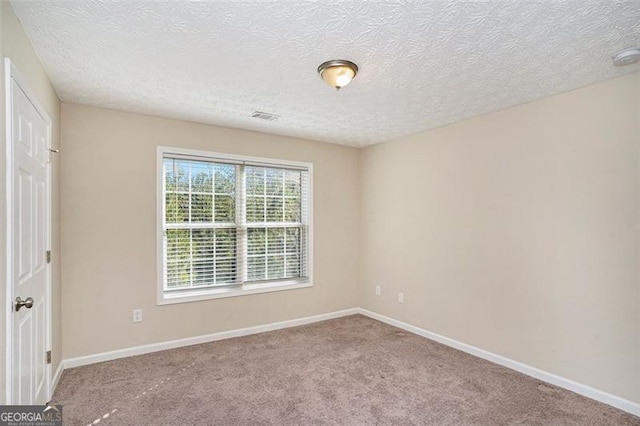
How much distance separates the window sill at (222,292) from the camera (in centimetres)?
371

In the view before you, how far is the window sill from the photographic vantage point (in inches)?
146

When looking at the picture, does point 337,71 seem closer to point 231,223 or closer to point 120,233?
point 231,223

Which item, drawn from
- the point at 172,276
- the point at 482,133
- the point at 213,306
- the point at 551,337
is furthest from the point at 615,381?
the point at 172,276

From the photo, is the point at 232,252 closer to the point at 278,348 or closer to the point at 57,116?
the point at 278,348

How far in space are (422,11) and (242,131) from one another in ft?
9.15

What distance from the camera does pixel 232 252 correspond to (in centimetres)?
415

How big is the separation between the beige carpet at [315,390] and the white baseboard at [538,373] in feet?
0.21

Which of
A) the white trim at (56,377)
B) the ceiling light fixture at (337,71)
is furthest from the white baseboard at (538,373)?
the white trim at (56,377)

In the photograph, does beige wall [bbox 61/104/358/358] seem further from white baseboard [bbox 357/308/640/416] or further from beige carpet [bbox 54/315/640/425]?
white baseboard [bbox 357/308/640/416]

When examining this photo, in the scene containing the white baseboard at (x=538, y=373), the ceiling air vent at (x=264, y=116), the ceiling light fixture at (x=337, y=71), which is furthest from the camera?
the ceiling air vent at (x=264, y=116)

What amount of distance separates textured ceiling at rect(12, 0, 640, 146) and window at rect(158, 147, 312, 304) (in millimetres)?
834

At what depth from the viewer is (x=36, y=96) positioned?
226 centimetres

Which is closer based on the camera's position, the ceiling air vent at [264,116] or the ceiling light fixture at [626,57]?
the ceiling light fixture at [626,57]

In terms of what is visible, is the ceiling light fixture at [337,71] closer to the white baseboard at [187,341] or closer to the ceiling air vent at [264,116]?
the ceiling air vent at [264,116]
